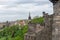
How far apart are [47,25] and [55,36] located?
12.1ft

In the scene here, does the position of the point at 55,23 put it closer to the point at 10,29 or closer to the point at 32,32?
the point at 32,32

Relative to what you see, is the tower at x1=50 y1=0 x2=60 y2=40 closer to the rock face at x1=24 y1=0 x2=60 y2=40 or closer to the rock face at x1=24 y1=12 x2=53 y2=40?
the rock face at x1=24 y1=0 x2=60 y2=40

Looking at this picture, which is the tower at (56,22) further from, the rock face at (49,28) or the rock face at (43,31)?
the rock face at (43,31)

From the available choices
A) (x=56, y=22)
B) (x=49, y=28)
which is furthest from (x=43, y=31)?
(x=56, y=22)

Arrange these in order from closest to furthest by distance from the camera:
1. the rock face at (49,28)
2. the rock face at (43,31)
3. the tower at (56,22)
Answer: the tower at (56,22) → the rock face at (49,28) → the rock face at (43,31)

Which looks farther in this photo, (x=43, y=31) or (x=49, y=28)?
(x=43, y=31)

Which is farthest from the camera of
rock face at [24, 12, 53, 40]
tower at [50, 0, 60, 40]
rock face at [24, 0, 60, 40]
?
rock face at [24, 12, 53, 40]

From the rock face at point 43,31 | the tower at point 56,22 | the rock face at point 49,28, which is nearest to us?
the tower at point 56,22

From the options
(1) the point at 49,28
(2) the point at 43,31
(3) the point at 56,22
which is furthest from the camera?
(2) the point at 43,31

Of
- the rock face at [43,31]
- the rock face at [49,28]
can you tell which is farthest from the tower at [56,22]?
the rock face at [43,31]

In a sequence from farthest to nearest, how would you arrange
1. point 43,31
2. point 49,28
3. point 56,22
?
point 43,31 < point 49,28 < point 56,22

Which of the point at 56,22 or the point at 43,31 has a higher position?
the point at 56,22

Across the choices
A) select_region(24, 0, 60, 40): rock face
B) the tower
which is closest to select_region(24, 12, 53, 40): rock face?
select_region(24, 0, 60, 40): rock face

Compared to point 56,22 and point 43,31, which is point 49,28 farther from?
point 56,22
